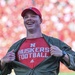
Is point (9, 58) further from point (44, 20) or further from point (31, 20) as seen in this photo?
point (44, 20)

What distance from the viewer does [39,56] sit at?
195 cm

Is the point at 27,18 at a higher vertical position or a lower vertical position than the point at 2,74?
higher

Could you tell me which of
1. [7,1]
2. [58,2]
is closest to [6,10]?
[7,1]

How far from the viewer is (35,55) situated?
1.95 m

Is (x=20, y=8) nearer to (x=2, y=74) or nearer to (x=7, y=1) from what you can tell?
(x=7, y=1)

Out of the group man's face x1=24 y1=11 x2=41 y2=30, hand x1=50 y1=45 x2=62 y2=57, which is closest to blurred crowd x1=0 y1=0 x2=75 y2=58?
man's face x1=24 y1=11 x2=41 y2=30

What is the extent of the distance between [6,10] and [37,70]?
1465 millimetres

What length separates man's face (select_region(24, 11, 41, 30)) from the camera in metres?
1.97

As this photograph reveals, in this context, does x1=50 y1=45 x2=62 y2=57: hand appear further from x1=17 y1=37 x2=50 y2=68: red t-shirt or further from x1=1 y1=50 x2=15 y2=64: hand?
x1=1 y1=50 x2=15 y2=64: hand

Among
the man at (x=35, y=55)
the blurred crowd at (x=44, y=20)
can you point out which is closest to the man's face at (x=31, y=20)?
the man at (x=35, y=55)

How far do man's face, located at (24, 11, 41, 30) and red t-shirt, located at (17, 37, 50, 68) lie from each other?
0.27ft

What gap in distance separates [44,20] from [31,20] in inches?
47.2

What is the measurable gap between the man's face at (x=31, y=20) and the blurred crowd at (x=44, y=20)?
113 centimetres

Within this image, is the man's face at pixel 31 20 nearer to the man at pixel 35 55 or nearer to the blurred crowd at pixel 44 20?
the man at pixel 35 55
